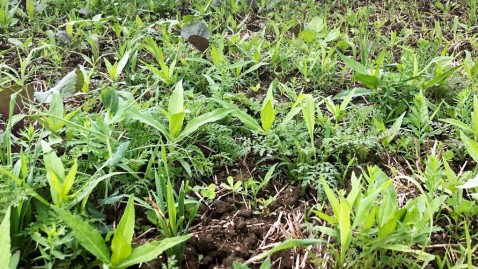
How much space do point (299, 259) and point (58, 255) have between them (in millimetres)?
611

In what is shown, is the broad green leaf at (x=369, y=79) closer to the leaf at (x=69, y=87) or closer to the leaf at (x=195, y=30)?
the leaf at (x=195, y=30)

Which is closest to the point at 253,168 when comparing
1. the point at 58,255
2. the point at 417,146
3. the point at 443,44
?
the point at 417,146

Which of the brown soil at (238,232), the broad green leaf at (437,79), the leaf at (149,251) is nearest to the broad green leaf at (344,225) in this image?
the brown soil at (238,232)

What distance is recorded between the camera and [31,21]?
277 cm

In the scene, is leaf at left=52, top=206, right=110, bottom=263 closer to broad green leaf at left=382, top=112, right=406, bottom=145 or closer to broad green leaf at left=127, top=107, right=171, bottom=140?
broad green leaf at left=127, top=107, right=171, bottom=140

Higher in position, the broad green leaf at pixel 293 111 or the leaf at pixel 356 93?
the broad green leaf at pixel 293 111

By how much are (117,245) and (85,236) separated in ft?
0.26

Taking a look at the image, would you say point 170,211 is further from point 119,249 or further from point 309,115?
point 309,115

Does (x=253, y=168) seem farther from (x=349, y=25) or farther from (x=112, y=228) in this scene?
(x=349, y=25)

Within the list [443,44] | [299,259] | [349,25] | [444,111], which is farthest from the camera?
[349,25]

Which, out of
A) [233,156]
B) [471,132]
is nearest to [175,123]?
[233,156]

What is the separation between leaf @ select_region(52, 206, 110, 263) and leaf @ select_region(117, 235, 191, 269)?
0.17ft

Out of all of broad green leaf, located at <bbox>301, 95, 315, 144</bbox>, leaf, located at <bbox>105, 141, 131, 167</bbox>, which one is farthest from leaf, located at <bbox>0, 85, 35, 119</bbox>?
broad green leaf, located at <bbox>301, 95, 315, 144</bbox>

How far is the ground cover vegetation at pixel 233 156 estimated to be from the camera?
117 cm
